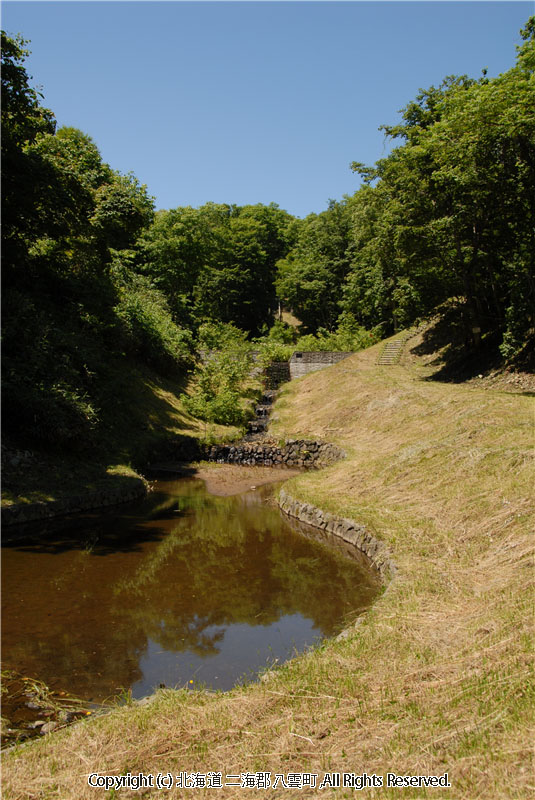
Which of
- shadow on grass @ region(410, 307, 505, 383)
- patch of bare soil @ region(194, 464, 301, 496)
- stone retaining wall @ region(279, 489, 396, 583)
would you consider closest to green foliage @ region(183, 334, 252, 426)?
patch of bare soil @ region(194, 464, 301, 496)

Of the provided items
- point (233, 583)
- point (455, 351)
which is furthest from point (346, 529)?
point (455, 351)

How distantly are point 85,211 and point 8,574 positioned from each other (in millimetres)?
12700

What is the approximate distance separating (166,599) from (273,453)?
1344cm

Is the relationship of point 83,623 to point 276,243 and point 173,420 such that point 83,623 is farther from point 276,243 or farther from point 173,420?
point 276,243

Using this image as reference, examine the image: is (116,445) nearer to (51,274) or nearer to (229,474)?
(229,474)

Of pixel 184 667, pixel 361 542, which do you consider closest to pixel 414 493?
pixel 361 542

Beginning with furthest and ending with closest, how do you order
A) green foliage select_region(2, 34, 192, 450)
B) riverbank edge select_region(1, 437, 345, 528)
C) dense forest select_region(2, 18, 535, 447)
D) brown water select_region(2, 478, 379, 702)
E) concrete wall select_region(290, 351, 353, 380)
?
concrete wall select_region(290, 351, 353, 380) → riverbank edge select_region(1, 437, 345, 528) → dense forest select_region(2, 18, 535, 447) → green foliage select_region(2, 34, 192, 450) → brown water select_region(2, 478, 379, 702)

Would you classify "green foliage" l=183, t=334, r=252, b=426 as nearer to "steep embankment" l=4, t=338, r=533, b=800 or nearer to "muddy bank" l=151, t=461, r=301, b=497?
"muddy bank" l=151, t=461, r=301, b=497

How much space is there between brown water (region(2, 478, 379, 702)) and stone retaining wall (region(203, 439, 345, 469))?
7.23 m

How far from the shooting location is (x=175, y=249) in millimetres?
36031

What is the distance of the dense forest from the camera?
50.0 feet

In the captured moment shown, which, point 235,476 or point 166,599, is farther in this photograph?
point 235,476

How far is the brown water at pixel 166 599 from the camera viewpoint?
6945mm

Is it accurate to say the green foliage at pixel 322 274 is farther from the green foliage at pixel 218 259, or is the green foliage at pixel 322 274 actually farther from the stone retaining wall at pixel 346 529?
the stone retaining wall at pixel 346 529
